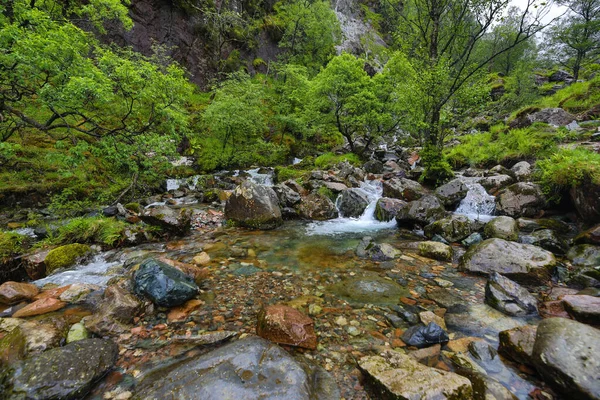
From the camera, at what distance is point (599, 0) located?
27781 millimetres

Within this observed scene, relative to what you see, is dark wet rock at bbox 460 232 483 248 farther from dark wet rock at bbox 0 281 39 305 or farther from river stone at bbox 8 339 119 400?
dark wet rock at bbox 0 281 39 305

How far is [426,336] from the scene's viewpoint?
129 inches

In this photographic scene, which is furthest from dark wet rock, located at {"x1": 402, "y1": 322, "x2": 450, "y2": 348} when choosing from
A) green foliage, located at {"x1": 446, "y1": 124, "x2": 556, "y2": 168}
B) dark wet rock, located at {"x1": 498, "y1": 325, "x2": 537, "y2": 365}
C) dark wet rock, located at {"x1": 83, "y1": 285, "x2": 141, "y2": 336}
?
green foliage, located at {"x1": 446, "y1": 124, "x2": 556, "y2": 168}

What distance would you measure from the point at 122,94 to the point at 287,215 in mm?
6447

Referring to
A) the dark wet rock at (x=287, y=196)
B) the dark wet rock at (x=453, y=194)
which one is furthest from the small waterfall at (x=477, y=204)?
the dark wet rock at (x=287, y=196)

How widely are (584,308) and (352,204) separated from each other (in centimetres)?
713

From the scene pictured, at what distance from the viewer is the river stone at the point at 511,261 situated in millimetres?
4773

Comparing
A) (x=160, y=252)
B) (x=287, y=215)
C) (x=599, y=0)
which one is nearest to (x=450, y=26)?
(x=287, y=215)

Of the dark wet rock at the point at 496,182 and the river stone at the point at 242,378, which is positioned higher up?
the dark wet rock at the point at 496,182

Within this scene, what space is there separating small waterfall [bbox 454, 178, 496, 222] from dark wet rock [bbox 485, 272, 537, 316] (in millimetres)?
5767

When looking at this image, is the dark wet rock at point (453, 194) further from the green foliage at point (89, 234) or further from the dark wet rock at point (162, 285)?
the green foliage at point (89, 234)

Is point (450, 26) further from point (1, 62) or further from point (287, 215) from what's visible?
point (1, 62)

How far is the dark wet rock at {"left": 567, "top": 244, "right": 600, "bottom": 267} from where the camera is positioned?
5.18 metres

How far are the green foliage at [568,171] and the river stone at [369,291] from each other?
20.0 ft
